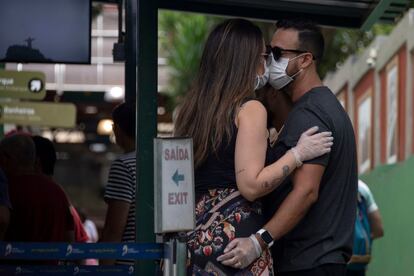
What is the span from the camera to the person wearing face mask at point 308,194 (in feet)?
16.4

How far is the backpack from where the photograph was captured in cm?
965

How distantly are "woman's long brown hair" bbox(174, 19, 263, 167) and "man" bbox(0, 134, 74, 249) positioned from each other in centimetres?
221

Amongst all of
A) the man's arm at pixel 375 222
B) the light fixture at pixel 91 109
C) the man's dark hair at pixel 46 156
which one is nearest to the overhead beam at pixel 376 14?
the man's dark hair at pixel 46 156

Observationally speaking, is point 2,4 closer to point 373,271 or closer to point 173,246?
point 173,246

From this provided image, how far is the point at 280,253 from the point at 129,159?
76.5 inches

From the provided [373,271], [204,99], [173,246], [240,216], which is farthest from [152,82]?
[373,271]

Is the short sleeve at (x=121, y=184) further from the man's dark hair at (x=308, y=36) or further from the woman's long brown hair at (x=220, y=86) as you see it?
the man's dark hair at (x=308, y=36)

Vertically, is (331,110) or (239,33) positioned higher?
(239,33)

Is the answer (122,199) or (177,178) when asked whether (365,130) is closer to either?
(122,199)

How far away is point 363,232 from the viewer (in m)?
9.90

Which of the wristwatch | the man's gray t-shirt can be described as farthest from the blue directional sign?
the man's gray t-shirt

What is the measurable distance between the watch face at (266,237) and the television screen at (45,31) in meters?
2.34

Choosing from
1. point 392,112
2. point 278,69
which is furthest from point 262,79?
point 392,112

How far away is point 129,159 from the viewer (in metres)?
6.91
